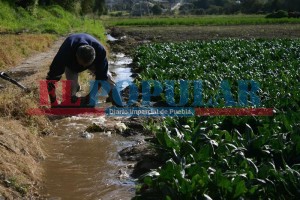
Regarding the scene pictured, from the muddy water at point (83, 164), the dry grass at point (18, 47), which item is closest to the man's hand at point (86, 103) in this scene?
the muddy water at point (83, 164)

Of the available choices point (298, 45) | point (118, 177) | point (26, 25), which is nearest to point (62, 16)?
point (26, 25)

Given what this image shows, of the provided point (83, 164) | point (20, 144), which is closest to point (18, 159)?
point (20, 144)

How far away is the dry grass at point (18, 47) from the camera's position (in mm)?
13633

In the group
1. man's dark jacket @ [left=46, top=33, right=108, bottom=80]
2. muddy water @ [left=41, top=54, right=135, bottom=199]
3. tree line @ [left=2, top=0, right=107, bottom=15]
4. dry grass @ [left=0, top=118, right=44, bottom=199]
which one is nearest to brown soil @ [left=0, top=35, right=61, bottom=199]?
dry grass @ [left=0, top=118, right=44, bottom=199]

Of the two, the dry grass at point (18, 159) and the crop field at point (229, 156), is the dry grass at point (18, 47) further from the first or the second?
the crop field at point (229, 156)

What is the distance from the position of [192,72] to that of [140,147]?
598 centimetres

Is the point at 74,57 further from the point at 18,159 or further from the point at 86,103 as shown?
the point at 18,159

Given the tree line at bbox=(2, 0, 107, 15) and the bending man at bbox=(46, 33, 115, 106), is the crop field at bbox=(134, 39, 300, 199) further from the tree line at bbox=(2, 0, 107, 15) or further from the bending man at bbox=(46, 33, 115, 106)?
the tree line at bbox=(2, 0, 107, 15)

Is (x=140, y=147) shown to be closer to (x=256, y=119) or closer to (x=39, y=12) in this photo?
(x=256, y=119)

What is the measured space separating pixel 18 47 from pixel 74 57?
29.5 feet

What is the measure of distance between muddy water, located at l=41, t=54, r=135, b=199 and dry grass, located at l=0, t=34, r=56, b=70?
5861 millimetres

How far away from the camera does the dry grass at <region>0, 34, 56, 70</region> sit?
537 inches

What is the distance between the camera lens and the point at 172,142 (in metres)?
5.60

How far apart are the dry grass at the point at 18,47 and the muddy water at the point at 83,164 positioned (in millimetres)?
5861
